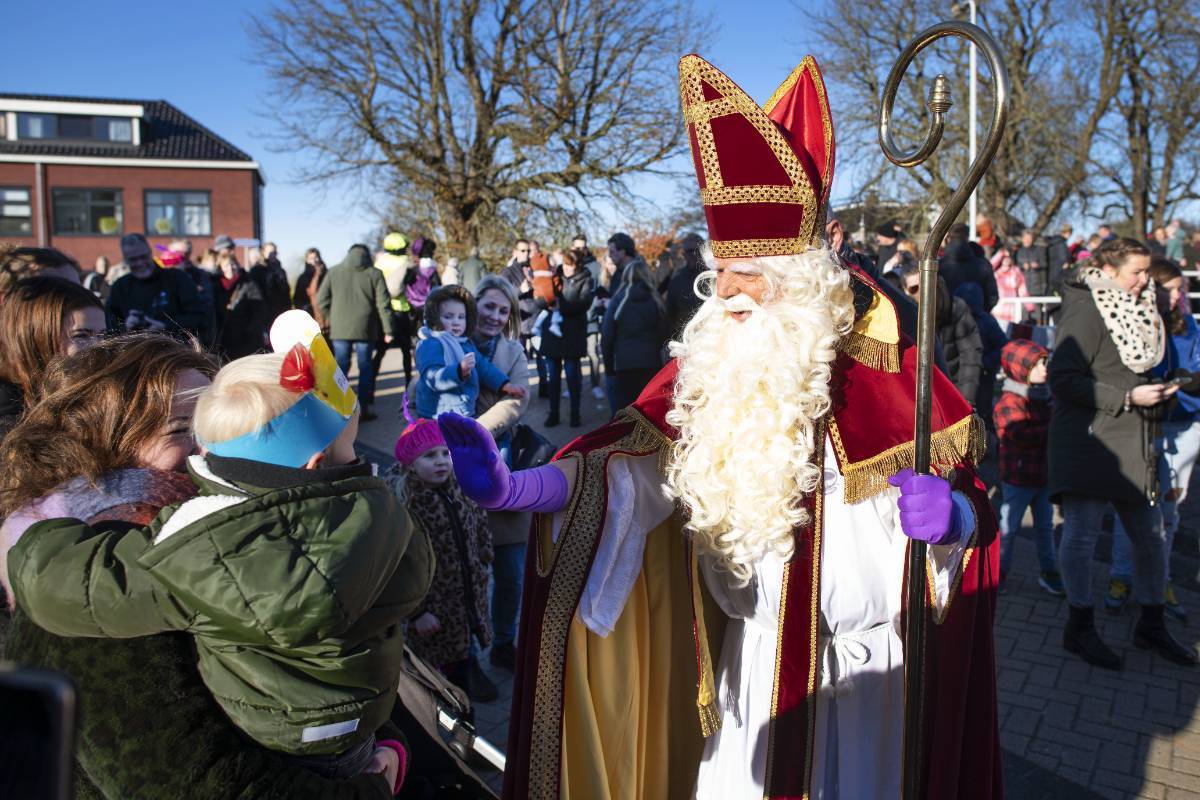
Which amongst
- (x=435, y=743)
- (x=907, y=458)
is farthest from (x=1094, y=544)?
(x=435, y=743)

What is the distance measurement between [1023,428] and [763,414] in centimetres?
322

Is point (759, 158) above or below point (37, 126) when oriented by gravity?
below

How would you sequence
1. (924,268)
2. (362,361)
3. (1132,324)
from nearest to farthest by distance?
(924,268)
(1132,324)
(362,361)

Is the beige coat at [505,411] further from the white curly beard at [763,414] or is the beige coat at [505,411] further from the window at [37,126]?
the window at [37,126]

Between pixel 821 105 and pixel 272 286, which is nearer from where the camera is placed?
pixel 821 105

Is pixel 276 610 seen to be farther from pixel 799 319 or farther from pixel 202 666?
pixel 799 319

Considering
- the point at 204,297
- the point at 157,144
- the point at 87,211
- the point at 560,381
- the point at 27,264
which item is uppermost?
the point at 157,144

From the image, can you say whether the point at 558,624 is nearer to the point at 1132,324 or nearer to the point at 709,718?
the point at 709,718

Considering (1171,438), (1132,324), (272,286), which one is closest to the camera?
(1132,324)

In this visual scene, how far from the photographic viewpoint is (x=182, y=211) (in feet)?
115

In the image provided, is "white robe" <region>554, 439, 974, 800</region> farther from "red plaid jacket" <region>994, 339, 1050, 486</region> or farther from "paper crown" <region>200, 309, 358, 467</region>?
"red plaid jacket" <region>994, 339, 1050, 486</region>

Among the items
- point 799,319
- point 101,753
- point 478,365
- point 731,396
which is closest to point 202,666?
point 101,753

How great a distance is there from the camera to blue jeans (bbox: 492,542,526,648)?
4.04 metres

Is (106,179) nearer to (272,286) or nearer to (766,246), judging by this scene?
(272,286)
